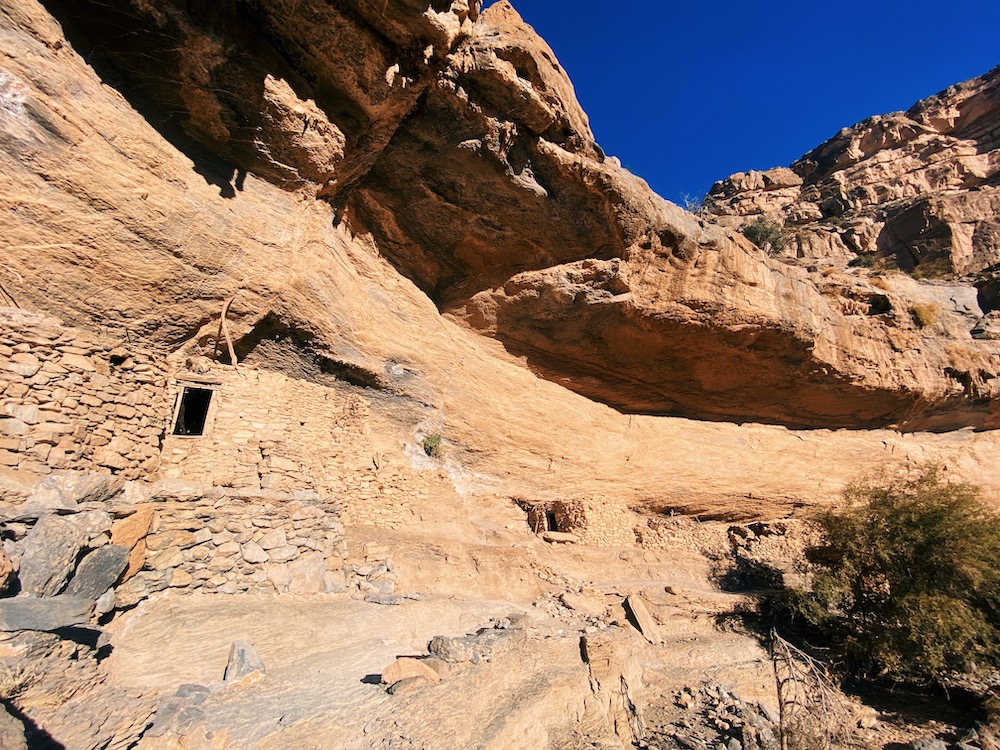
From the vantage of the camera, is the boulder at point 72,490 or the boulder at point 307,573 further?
the boulder at point 307,573

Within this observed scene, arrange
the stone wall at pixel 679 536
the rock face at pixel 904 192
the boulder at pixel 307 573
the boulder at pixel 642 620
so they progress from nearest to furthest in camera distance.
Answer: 1. the boulder at pixel 307 573
2. the boulder at pixel 642 620
3. the stone wall at pixel 679 536
4. the rock face at pixel 904 192

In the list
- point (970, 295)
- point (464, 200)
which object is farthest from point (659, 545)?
point (970, 295)

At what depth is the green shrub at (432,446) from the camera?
8938 millimetres

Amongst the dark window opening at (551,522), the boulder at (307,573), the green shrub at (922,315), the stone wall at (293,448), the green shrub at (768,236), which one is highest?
the green shrub at (768,236)

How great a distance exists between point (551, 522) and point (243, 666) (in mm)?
6742

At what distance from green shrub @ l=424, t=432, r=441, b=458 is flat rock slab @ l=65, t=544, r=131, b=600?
4.83m

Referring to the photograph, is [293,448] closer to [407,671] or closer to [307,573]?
[307,573]

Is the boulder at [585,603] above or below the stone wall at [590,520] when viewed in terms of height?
below

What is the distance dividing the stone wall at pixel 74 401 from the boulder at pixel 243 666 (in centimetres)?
265

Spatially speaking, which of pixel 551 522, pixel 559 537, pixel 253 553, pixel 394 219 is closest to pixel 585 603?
pixel 559 537

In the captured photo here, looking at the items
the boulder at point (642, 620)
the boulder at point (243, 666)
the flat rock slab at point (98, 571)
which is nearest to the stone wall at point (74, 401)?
the flat rock slab at point (98, 571)

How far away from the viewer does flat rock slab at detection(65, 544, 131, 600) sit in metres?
4.18

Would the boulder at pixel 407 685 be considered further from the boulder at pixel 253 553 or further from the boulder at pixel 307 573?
the boulder at pixel 253 553

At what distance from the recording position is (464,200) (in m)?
8.20
